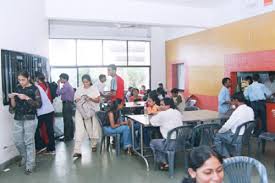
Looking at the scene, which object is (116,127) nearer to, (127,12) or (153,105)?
(153,105)

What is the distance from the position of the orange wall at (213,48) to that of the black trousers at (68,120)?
165 inches

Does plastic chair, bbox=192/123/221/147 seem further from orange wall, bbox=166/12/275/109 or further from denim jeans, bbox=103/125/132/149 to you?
orange wall, bbox=166/12/275/109

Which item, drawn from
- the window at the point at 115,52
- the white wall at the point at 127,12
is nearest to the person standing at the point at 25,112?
the white wall at the point at 127,12

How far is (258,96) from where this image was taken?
681cm

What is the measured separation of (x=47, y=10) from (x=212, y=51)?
4768 millimetres

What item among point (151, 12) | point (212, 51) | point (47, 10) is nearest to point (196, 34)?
point (212, 51)

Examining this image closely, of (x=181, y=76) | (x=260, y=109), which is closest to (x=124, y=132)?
(x=260, y=109)

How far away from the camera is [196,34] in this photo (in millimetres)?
9742

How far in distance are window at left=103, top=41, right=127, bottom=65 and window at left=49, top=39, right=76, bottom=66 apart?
122 cm

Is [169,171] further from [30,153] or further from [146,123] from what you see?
[30,153]

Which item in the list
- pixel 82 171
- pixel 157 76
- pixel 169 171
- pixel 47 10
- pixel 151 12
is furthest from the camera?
pixel 157 76

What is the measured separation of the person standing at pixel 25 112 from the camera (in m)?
4.46

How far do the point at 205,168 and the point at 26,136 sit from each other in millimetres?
3472

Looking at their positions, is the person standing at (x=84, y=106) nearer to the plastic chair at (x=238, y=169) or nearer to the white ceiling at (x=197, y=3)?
the white ceiling at (x=197, y=3)
